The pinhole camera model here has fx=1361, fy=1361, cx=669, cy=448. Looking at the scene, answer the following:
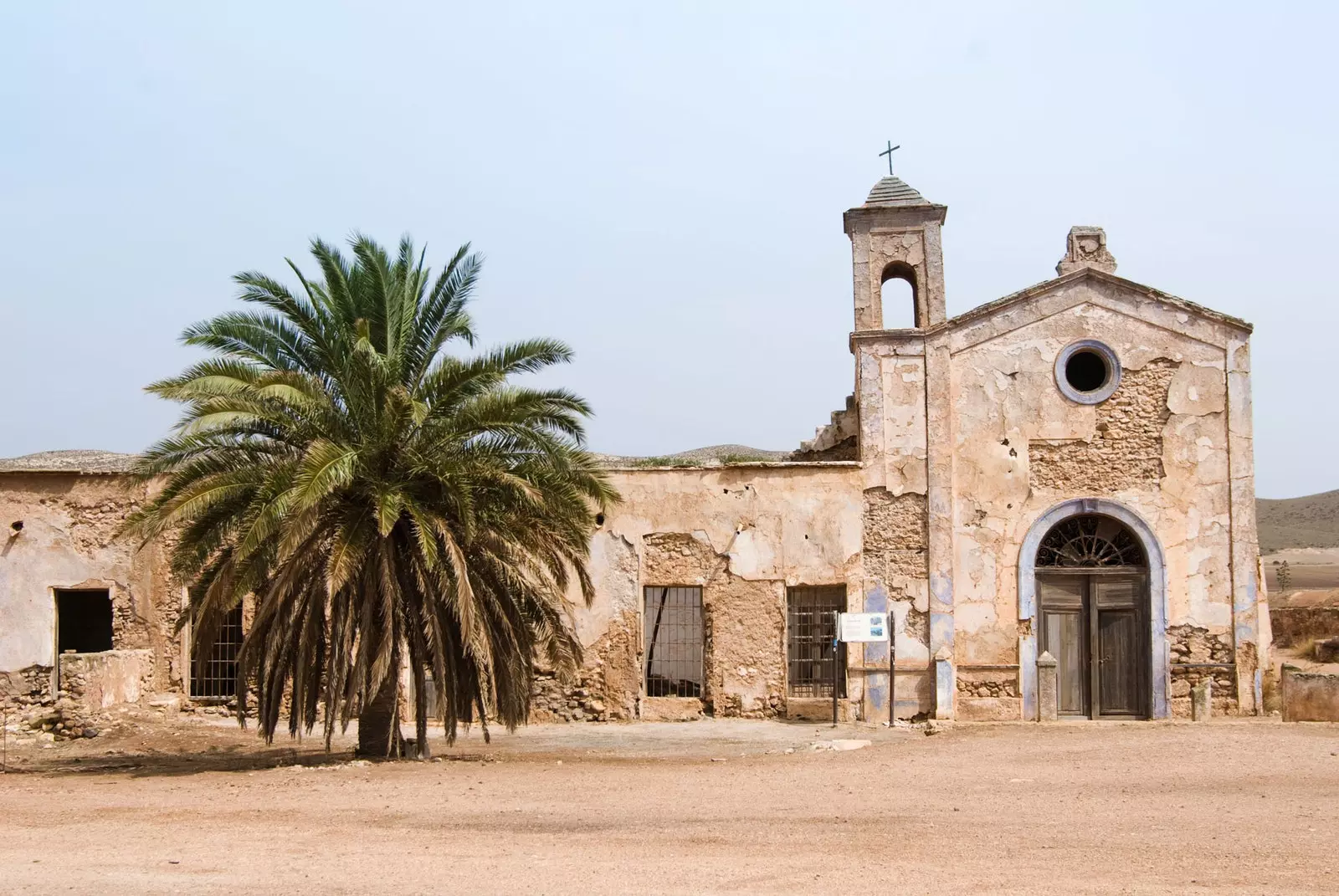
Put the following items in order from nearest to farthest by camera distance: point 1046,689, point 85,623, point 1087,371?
point 1046,689 < point 1087,371 < point 85,623

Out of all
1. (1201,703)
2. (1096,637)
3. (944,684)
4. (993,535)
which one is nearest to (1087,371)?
(993,535)

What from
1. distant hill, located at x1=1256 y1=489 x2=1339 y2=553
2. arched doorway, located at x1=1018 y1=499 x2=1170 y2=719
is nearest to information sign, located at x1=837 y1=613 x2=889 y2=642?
arched doorway, located at x1=1018 y1=499 x2=1170 y2=719

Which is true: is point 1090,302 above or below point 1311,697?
above

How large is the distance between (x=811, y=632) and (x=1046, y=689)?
351 centimetres

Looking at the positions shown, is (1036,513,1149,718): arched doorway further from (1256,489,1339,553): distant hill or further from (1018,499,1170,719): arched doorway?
(1256,489,1339,553): distant hill

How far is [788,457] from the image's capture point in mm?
25625

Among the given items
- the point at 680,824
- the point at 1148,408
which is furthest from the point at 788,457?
the point at 680,824

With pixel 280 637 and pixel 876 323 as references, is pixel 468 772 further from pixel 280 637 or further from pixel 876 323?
pixel 876 323

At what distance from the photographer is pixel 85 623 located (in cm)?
2597

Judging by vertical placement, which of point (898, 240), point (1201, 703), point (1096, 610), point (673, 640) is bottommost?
point (1201, 703)

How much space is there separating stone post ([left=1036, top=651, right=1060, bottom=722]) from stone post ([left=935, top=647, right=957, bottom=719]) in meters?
1.23

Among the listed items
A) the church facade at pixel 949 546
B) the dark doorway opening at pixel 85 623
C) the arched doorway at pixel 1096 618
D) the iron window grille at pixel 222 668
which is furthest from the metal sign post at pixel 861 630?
the dark doorway opening at pixel 85 623

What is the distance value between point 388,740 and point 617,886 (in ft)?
24.9

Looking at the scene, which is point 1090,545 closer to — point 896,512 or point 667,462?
point 896,512
